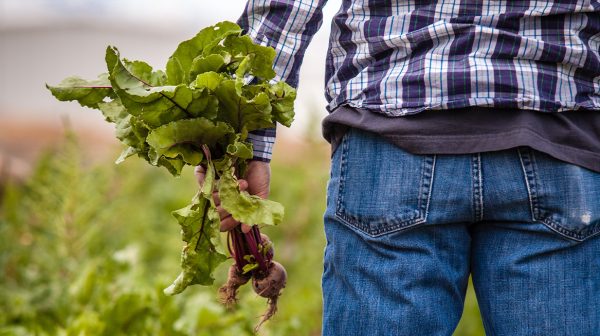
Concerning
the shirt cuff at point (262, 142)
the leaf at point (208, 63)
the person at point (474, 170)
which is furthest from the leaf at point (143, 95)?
the person at point (474, 170)

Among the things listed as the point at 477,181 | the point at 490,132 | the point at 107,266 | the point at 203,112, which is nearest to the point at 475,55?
the point at 490,132

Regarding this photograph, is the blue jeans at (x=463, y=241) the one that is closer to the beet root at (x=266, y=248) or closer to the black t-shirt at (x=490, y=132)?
the black t-shirt at (x=490, y=132)

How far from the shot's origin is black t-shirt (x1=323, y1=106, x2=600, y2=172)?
169 centimetres

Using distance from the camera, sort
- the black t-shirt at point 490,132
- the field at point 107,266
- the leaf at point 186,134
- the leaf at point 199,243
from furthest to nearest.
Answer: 1. the field at point 107,266
2. the leaf at point 199,243
3. the leaf at point 186,134
4. the black t-shirt at point 490,132

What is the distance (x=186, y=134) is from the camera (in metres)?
1.84

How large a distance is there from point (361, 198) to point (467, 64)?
0.37m

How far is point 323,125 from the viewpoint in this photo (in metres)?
1.92

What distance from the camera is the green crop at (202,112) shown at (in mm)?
1815

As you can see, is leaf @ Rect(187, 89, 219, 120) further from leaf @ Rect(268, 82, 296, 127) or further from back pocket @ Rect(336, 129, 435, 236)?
back pocket @ Rect(336, 129, 435, 236)

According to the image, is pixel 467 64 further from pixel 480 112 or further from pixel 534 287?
pixel 534 287

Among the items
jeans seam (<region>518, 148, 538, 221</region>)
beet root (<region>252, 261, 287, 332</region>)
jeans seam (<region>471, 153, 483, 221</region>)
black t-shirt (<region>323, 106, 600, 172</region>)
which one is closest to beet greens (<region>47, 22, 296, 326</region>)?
beet root (<region>252, 261, 287, 332</region>)

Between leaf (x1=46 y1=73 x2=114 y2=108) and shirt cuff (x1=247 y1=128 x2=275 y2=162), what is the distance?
0.37 metres

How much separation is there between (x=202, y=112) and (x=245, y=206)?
0.78 feet

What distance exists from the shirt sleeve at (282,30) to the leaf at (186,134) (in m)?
0.15
